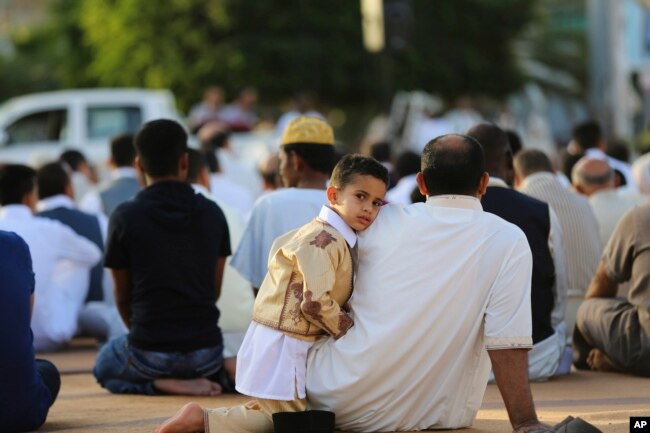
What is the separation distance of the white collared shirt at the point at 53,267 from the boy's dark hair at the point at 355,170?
424cm

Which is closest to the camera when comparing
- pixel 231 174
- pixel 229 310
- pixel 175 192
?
pixel 175 192

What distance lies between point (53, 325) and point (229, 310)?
2.21 metres

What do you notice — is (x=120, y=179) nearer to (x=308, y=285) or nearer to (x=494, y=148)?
(x=494, y=148)

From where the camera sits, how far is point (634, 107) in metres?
35.0

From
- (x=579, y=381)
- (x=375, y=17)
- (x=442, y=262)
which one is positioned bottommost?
(x=579, y=381)

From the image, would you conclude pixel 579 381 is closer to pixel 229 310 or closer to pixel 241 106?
pixel 229 310

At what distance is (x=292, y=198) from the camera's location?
8.53 m

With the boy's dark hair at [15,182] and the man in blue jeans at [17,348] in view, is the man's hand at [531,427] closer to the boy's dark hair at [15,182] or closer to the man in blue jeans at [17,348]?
the man in blue jeans at [17,348]

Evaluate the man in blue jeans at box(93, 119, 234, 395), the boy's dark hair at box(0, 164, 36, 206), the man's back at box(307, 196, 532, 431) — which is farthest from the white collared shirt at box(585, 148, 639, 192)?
the man's back at box(307, 196, 532, 431)

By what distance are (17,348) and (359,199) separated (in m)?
1.85

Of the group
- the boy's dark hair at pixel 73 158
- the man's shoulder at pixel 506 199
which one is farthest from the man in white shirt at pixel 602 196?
the boy's dark hair at pixel 73 158

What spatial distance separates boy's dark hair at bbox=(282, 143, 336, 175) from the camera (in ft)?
28.1

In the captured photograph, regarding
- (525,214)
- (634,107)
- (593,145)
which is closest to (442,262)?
(525,214)

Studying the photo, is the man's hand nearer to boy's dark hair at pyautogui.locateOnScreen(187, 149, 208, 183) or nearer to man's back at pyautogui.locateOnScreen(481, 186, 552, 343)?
man's back at pyautogui.locateOnScreen(481, 186, 552, 343)
